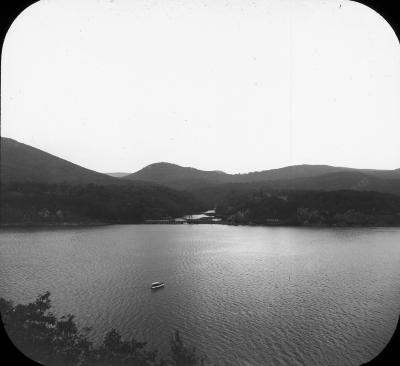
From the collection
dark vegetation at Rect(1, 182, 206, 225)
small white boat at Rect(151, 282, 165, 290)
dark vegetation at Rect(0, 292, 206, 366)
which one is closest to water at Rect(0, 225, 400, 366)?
small white boat at Rect(151, 282, 165, 290)

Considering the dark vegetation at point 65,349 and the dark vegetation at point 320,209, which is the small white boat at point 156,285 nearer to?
the dark vegetation at point 65,349

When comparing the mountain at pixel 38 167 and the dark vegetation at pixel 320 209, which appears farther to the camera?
the mountain at pixel 38 167

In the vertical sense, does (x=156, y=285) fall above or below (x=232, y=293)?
above

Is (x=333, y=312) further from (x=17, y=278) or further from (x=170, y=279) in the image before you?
(x=17, y=278)

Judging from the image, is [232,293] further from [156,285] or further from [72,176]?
[72,176]

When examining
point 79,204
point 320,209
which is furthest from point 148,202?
point 320,209

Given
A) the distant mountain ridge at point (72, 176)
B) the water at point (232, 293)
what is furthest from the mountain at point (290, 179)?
the water at point (232, 293)

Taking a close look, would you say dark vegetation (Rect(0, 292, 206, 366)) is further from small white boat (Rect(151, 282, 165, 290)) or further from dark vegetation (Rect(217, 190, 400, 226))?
dark vegetation (Rect(217, 190, 400, 226))
